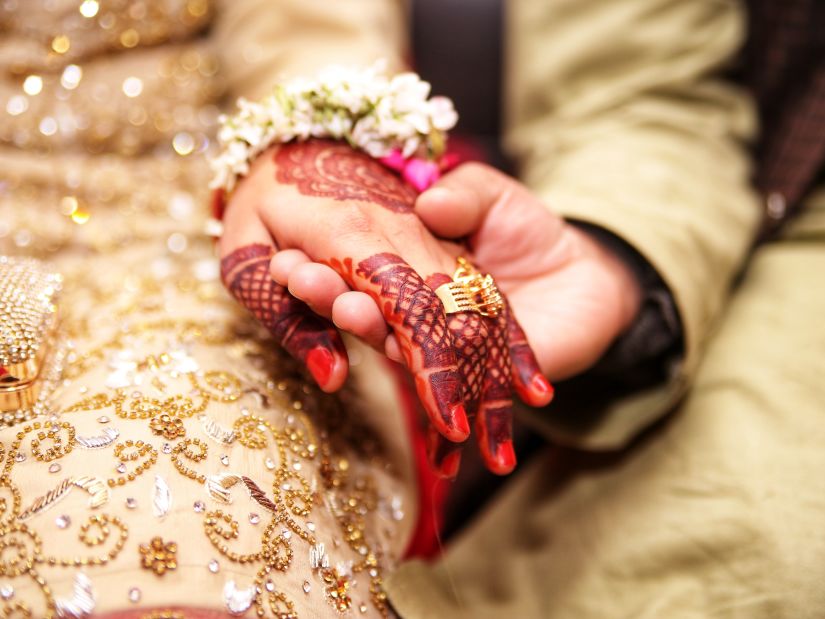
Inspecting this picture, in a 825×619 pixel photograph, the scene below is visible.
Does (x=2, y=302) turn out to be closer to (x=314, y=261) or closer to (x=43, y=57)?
(x=314, y=261)

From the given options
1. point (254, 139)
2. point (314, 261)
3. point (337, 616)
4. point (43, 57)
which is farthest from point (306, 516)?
point (43, 57)

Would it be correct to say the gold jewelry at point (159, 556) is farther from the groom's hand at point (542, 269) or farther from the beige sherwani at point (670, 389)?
the groom's hand at point (542, 269)

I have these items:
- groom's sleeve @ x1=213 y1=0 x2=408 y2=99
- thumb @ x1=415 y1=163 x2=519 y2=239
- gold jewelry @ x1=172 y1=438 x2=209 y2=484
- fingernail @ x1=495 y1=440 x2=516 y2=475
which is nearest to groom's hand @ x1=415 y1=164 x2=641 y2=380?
thumb @ x1=415 y1=163 x2=519 y2=239

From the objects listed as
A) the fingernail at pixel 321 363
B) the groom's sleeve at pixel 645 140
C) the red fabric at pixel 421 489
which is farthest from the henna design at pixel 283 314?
the groom's sleeve at pixel 645 140

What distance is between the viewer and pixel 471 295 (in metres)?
0.49

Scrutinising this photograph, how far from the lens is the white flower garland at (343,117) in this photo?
1.90ft

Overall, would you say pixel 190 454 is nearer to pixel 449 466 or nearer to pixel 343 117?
pixel 449 466

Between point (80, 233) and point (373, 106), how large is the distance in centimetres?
39

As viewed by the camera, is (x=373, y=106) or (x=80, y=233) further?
(x=80, y=233)

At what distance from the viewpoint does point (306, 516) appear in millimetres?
491

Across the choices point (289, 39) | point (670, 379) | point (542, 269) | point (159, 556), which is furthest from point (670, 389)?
point (289, 39)

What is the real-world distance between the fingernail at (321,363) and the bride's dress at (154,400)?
0.06 metres

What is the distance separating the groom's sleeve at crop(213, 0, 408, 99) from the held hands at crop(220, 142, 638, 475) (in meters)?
0.34

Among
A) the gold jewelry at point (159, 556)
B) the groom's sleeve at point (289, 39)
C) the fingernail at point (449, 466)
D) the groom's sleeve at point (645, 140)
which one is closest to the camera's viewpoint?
the gold jewelry at point (159, 556)
